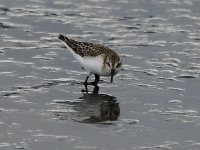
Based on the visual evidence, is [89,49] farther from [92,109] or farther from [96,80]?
[92,109]

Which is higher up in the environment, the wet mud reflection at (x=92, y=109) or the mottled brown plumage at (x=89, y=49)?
the mottled brown plumage at (x=89, y=49)

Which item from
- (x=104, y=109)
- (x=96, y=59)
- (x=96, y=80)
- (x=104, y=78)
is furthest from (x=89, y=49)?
(x=104, y=109)

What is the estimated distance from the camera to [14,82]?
55.6 feet

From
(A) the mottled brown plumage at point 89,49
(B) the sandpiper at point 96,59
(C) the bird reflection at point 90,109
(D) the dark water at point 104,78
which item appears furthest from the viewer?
(A) the mottled brown plumage at point 89,49

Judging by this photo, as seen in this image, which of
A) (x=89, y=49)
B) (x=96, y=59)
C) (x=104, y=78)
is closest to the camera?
(x=96, y=59)

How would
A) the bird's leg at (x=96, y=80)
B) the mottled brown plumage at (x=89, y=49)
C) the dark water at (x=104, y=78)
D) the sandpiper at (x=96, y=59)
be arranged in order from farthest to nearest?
the bird's leg at (x=96, y=80) < the mottled brown plumage at (x=89, y=49) < the sandpiper at (x=96, y=59) < the dark water at (x=104, y=78)

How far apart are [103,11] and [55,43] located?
3397mm

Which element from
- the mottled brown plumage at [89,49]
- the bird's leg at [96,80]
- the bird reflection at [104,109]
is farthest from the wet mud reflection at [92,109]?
the mottled brown plumage at [89,49]

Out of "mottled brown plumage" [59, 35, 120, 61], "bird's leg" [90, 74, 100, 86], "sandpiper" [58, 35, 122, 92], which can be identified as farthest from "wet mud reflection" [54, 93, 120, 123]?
"mottled brown plumage" [59, 35, 120, 61]

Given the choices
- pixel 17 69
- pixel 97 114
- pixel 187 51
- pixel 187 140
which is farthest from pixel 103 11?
pixel 187 140

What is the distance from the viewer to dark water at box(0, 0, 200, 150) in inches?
549

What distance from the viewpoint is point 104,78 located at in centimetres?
1800

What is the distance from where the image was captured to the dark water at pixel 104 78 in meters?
13.9

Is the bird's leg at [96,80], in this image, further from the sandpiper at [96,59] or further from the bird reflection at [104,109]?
the bird reflection at [104,109]
